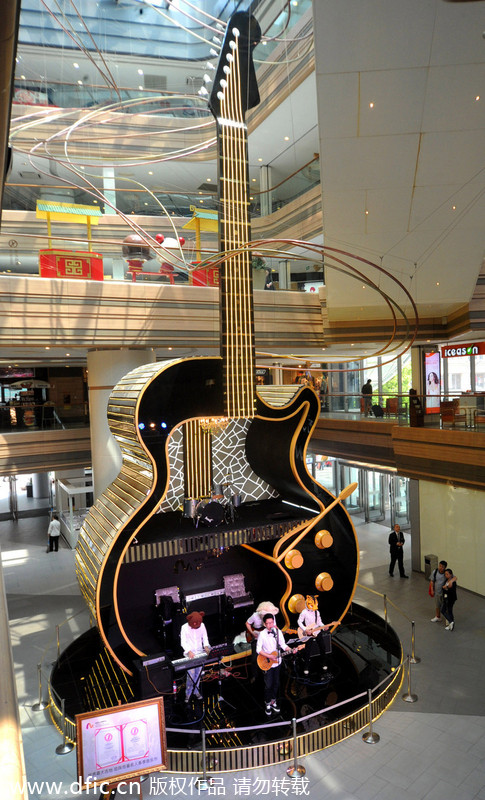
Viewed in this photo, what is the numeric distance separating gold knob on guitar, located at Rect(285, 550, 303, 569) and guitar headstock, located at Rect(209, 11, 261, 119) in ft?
20.2

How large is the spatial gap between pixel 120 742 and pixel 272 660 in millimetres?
2287

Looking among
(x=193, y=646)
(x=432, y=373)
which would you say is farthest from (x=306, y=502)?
(x=432, y=373)

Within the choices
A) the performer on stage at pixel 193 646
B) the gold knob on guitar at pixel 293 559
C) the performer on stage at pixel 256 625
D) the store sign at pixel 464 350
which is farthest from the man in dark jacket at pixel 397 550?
the store sign at pixel 464 350

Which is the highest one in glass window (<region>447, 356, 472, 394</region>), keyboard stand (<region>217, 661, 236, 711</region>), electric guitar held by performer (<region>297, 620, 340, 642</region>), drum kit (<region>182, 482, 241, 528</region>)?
glass window (<region>447, 356, 472, 394</region>)

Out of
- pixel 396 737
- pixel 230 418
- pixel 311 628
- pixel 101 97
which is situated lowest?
pixel 396 737

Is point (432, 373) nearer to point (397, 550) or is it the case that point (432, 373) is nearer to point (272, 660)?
point (397, 550)

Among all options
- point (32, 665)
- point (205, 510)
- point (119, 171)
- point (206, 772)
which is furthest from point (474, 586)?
point (119, 171)

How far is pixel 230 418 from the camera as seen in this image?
24.9 ft

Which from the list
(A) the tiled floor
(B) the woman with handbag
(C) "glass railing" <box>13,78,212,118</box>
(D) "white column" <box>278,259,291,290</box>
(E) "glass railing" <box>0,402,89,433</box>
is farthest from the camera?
(E) "glass railing" <box>0,402,89,433</box>

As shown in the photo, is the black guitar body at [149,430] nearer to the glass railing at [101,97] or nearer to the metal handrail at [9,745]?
the metal handrail at [9,745]

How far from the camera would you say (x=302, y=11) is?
9242 millimetres

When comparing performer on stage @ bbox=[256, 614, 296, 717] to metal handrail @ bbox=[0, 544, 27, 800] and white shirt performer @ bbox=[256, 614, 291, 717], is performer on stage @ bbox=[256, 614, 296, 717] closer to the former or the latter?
white shirt performer @ bbox=[256, 614, 291, 717]

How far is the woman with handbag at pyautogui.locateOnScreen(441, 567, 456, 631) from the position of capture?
935cm

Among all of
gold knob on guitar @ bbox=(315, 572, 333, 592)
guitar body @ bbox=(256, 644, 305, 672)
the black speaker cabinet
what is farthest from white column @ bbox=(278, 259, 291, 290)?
the black speaker cabinet
